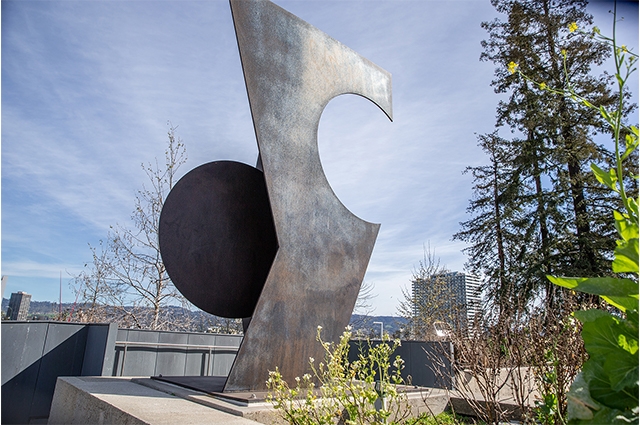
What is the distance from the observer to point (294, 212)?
5.14m

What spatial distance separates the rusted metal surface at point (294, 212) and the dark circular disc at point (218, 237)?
74 centimetres

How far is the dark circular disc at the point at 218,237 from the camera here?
17.7 feet

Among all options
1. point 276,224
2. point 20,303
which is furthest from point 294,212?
point 20,303

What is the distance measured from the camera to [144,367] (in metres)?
7.54

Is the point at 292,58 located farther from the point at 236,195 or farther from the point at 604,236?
the point at 604,236

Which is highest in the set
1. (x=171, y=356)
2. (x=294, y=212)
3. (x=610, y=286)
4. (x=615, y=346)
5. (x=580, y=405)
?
(x=294, y=212)

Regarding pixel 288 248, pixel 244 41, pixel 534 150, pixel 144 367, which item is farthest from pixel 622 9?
pixel 534 150

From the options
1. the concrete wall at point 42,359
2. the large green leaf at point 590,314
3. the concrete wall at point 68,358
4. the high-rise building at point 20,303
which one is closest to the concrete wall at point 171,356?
the concrete wall at point 68,358

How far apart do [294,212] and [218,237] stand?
1106mm

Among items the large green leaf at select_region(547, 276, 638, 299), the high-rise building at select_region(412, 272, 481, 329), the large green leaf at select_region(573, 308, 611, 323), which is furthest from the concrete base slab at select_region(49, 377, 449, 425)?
the high-rise building at select_region(412, 272, 481, 329)

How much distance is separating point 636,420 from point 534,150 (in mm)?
16866

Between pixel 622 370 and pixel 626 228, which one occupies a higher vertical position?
pixel 626 228

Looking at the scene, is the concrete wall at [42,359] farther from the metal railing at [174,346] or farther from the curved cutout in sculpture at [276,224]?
the curved cutout in sculpture at [276,224]

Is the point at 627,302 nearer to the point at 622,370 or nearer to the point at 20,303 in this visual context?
the point at 622,370
